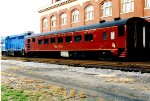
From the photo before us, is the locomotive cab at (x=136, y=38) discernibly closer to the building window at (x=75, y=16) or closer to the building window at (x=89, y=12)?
the building window at (x=89, y=12)

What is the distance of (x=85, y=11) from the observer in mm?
40438

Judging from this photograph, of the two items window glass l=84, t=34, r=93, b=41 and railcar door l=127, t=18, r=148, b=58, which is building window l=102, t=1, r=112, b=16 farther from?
railcar door l=127, t=18, r=148, b=58

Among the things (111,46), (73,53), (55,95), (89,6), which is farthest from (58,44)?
(55,95)

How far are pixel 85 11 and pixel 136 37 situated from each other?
1981 centimetres

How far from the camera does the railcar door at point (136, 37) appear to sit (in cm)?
2079

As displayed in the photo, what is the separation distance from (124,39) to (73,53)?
747 cm

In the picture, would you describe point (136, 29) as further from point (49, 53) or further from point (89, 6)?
point (89, 6)

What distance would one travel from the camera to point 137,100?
766cm

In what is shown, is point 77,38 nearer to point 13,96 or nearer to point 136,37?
point 136,37

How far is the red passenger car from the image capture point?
20875mm

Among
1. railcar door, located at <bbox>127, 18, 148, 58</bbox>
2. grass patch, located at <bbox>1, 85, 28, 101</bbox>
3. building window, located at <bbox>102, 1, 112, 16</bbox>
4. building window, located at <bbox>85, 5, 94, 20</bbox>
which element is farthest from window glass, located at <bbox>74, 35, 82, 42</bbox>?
grass patch, located at <bbox>1, 85, 28, 101</bbox>

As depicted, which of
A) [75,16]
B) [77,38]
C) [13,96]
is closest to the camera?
[13,96]

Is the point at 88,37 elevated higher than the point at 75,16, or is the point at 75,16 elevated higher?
the point at 75,16

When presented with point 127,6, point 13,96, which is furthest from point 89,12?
point 13,96
